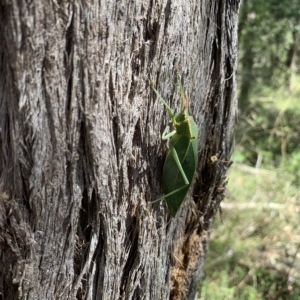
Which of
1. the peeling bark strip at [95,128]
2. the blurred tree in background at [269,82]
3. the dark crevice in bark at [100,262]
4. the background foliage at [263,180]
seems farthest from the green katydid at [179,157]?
the blurred tree in background at [269,82]

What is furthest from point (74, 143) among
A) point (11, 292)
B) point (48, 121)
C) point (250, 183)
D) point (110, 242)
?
point (250, 183)

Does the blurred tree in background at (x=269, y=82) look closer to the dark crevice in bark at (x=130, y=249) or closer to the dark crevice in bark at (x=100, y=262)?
the dark crevice in bark at (x=130, y=249)

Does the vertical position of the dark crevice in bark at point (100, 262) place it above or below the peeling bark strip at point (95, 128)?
below

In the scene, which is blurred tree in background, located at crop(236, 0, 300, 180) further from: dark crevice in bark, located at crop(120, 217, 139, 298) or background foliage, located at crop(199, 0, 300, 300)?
dark crevice in bark, located at crop(120, 217, 139, 298)

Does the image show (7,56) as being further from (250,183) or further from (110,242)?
(250,183)

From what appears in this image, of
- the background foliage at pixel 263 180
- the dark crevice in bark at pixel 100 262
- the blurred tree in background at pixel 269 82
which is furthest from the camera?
the blurred tree in background at pixel 269 82

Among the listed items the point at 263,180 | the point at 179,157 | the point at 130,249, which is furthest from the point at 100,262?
the point at 263,180
